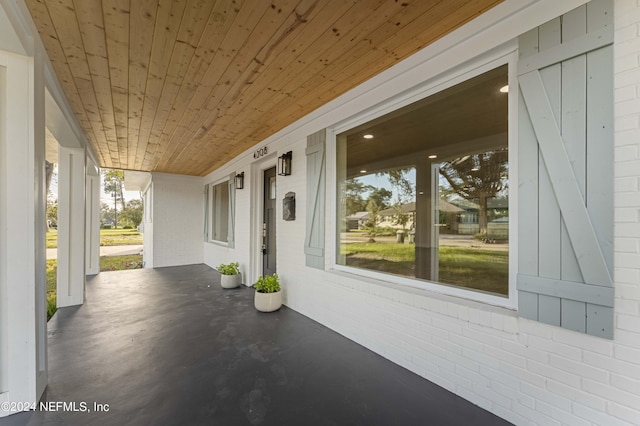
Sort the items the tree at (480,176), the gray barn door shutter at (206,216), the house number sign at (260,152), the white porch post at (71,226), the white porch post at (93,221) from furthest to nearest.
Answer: the gray barn door shutter at (206,216) < the white porch post at (93,221) < the house number sign at (260,152) < the white porch post at (71,226) < the tree at (480,176)

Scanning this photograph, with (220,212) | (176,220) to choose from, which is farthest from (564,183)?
(176,220)

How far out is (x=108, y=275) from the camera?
6137 mm

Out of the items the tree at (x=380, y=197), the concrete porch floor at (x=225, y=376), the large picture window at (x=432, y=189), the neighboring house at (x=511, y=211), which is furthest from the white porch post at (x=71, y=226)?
the tree at (x=380, y=197)

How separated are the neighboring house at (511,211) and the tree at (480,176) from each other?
0.09 metres

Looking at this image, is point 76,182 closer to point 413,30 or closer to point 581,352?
Result: point 413,30

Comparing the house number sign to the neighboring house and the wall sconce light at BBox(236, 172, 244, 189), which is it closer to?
the wall sconce light at BBox(236, 172, 244, 189)

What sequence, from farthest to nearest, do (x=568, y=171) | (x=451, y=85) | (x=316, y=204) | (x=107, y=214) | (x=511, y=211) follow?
(x=107, y=214) < (x=316, y=204) < (x=451, y=85) < (x=511, y=211) < (x=568, y=171)

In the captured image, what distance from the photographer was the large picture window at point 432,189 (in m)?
2.14

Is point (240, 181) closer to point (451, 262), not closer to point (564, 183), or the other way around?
point (451, 262)

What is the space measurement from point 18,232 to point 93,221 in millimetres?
4808

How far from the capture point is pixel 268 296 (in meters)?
3.73

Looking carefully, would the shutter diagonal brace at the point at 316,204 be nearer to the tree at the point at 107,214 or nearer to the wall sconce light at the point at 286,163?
the wall sconce light at the point at 286,163

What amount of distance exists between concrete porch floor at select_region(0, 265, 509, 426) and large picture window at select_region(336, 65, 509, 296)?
91 centimetres

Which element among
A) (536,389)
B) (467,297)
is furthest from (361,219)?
(536,389)
